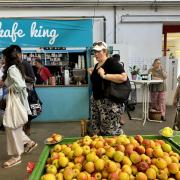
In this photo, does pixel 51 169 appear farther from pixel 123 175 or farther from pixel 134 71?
pixel 134 71

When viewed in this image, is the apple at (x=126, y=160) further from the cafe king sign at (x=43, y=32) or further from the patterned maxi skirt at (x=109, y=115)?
the cafe king sign at (x=43, y=32)

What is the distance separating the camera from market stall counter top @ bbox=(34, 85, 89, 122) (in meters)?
6.38

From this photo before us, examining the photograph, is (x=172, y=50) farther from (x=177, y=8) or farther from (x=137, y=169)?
(x=137, y=169)

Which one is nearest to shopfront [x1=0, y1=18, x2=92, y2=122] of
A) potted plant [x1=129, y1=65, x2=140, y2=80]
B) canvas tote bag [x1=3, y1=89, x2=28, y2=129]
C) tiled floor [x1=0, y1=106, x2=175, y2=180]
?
tiled floor [x1=0, y1=106, x2=175, y2=180]

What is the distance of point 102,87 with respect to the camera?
9.77 ft

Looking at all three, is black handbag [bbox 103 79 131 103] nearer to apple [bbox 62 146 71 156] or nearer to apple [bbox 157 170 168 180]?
apple [bbox 62 146 71 156]

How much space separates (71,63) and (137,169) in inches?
202

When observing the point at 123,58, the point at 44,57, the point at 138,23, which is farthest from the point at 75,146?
the point at 138,23

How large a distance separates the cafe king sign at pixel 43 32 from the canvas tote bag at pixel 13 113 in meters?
2.41

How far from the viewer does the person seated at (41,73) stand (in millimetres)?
6384

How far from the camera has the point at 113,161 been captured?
179 centimetres

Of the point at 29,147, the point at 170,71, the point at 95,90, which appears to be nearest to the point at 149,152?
the point at 95,90

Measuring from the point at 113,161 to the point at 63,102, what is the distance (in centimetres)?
471

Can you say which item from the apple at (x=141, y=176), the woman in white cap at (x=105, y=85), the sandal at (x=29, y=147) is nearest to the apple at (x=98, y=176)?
the apple at (x=141, y=176)
